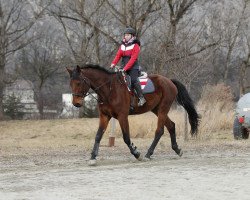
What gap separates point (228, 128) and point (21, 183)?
18.7 meters

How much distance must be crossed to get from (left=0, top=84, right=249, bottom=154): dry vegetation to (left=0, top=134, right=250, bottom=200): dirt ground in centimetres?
351

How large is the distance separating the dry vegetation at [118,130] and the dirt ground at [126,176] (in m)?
3.51

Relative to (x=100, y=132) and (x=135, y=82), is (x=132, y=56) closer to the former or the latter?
(x=135, y=82)

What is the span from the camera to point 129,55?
13.6 meters

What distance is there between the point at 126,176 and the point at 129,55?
12.5 feet

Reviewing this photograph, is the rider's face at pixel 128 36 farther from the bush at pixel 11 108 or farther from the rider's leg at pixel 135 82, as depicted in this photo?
the bush at pixel 11 108

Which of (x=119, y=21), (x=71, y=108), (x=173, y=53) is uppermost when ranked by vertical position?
(x=119, y=21)

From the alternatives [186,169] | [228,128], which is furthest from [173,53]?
[186,169]

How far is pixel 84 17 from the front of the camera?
39.6 m

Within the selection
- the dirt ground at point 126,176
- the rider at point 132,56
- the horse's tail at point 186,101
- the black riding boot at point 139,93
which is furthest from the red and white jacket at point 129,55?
the dirt ground at point 126,176

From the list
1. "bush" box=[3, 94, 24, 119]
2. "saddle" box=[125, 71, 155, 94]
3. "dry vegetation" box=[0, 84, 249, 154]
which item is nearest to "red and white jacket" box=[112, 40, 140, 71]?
"saddle" box=[125, 71, 155, 94]

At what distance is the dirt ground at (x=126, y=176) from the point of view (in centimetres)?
877

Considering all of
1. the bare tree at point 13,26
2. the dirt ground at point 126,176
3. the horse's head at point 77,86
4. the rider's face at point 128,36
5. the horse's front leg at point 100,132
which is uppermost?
the bare tree at point 13,26

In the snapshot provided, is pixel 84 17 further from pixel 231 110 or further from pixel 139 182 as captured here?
pixel 139 182
